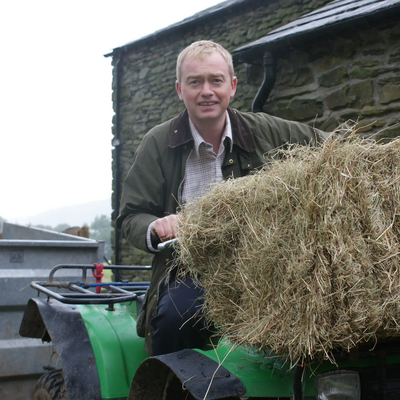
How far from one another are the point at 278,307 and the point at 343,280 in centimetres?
22

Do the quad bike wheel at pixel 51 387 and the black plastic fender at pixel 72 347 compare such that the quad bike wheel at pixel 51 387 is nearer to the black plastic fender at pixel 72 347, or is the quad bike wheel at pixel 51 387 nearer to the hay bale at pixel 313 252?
the black plastic fender at pixel 72 347

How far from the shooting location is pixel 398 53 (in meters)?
5.30

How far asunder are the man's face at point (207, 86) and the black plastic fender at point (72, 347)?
1.16 m

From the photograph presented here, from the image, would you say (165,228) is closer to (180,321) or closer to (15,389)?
(180,321)

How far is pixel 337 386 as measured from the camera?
4.81 ft

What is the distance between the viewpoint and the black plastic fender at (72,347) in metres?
2.23

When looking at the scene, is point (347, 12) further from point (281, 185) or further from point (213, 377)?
point (213, 377)

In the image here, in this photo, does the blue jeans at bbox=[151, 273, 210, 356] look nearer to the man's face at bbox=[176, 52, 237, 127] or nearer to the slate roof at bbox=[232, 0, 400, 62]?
the man's face at bbox=[176, 52, 237, 127]

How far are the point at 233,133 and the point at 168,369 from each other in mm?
1224

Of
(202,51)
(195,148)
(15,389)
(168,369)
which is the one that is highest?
(202,51)

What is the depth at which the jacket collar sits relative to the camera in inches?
101

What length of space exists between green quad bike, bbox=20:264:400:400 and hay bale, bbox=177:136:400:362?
0.11 m

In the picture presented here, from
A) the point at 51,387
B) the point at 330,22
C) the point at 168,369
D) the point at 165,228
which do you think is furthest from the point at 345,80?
the point at 168,369

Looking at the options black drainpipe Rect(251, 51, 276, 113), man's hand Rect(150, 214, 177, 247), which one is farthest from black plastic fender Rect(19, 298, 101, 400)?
black drainpipe Rect(251, 51, 276, 113)
